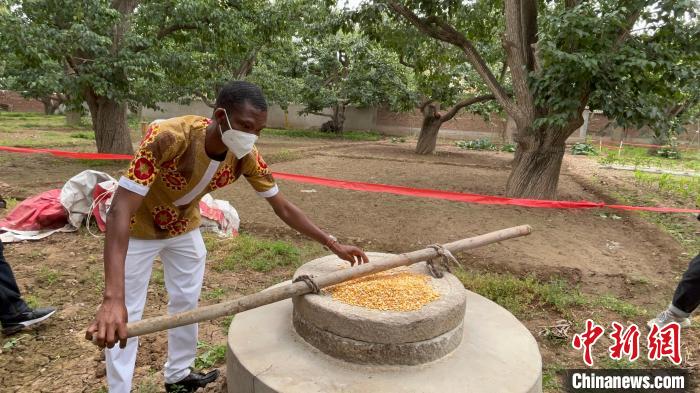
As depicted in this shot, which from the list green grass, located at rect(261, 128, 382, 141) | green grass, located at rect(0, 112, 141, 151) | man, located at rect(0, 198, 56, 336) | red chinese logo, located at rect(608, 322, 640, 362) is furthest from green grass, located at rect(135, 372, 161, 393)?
green grass, located at rect(261, 128, 382, 141)

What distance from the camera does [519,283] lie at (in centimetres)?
388

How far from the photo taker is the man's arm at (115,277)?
1584 millimetres

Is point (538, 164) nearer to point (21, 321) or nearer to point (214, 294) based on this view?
point (214, 294)

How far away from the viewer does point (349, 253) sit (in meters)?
2.54

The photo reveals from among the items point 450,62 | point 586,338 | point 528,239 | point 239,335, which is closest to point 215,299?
point 239,335

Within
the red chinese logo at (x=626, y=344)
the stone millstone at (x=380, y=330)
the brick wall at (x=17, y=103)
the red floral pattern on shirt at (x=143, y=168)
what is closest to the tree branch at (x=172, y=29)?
the red floral pattern on shirt at (x=143, y=168)

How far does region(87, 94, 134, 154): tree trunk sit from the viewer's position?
29.5ft

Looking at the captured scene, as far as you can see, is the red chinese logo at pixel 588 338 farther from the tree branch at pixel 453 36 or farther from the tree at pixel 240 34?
the tree at pixel 240 34

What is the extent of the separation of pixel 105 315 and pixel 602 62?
5654 millimetres

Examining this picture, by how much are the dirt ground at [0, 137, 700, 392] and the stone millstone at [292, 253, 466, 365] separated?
79 cm

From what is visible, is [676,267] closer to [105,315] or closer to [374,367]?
[374,367]

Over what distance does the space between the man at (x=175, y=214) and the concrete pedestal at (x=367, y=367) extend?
35cm

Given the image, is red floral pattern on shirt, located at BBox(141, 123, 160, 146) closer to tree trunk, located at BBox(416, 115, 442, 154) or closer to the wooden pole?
the wooden pole

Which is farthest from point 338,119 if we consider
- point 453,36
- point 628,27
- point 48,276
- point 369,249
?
point 48,276
